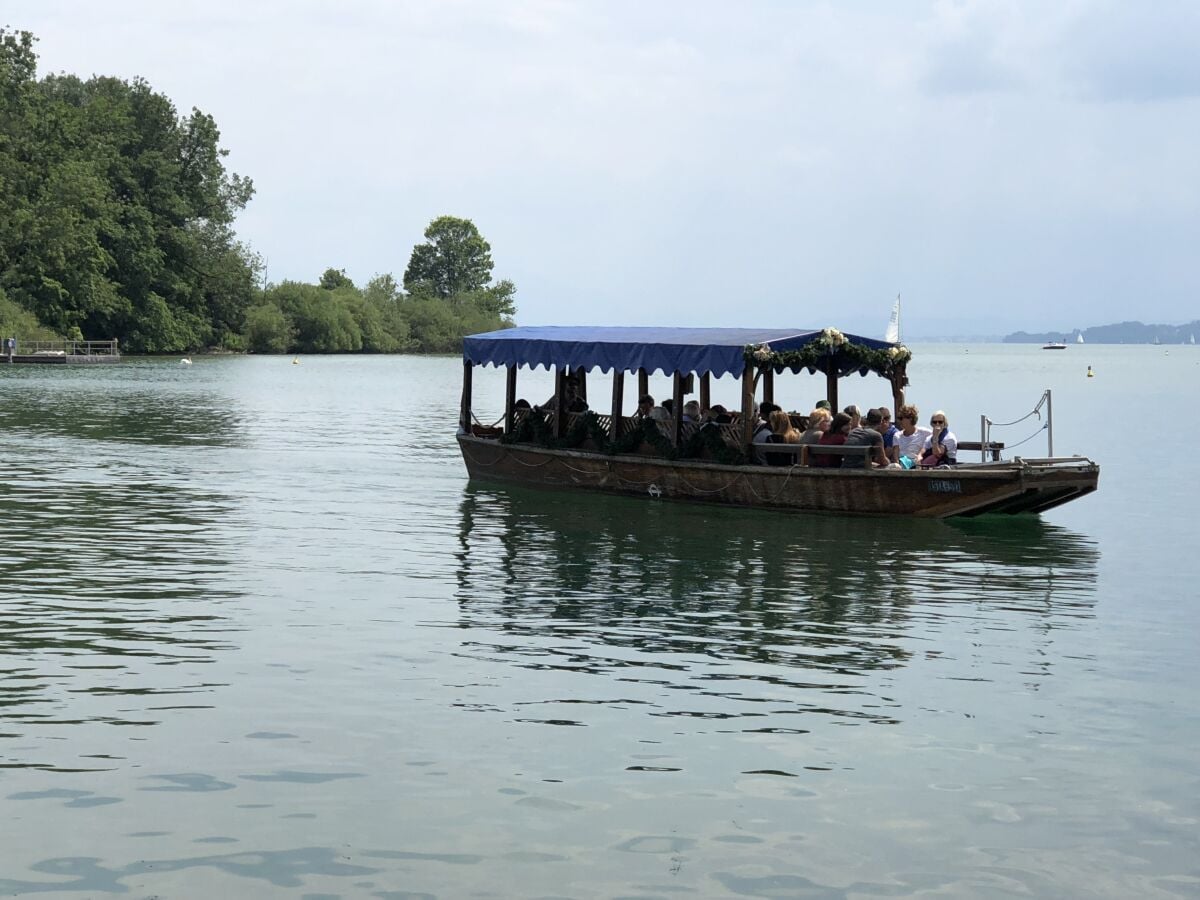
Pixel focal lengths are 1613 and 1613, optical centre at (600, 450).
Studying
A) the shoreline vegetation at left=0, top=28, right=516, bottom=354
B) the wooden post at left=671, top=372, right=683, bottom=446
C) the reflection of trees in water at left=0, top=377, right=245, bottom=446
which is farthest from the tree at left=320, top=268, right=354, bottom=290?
the wooden post at left=671, top=372, right=683, bottom=446

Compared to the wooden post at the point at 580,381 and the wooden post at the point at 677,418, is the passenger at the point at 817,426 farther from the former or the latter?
the wooden post at the point at 580,381

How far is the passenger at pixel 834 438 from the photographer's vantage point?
960 inches

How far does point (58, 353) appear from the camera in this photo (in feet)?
344

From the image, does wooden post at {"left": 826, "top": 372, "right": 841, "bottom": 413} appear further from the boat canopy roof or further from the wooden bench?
the wooden bench

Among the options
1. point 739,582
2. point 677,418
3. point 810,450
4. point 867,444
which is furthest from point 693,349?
point 739,582

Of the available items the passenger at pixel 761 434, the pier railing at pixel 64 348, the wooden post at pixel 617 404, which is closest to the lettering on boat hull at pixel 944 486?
the passenger at pixel 761 434

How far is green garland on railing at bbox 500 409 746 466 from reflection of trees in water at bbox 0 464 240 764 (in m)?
5.74

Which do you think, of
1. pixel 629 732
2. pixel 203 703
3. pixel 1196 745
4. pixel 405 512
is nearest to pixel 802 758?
pixel 629 732

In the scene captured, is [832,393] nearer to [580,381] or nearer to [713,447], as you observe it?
[713,447]

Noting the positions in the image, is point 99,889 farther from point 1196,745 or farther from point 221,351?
point 221,351

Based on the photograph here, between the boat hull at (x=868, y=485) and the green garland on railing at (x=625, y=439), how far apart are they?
0.78ft

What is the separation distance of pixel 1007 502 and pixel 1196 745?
512 inches

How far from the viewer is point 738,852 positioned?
29.0 ft

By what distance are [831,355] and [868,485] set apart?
2914mm
